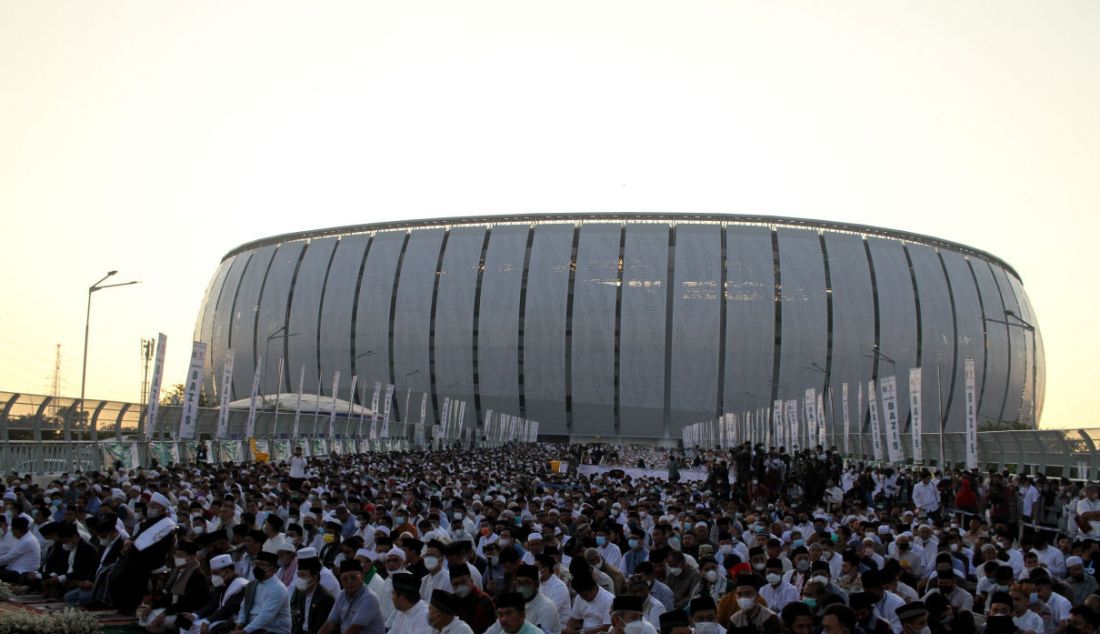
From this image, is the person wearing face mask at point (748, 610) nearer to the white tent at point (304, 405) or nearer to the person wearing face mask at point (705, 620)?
the person wearing face mask at point (705, 620)

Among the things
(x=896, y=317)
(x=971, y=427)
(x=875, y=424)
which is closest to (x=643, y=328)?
(x=896, y=317)

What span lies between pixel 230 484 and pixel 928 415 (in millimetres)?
80531

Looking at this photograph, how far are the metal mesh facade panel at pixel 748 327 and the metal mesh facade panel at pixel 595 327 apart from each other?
885cm

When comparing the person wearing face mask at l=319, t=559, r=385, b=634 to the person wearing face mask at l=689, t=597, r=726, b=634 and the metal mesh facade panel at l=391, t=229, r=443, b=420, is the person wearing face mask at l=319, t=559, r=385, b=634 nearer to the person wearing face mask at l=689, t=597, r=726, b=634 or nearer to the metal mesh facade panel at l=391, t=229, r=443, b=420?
the person wearing face mask at l=689, t=597, r=726, b=634

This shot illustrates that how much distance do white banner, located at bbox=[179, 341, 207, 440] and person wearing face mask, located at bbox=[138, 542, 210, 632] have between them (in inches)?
713

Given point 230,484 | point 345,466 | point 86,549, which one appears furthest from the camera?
point 345,466

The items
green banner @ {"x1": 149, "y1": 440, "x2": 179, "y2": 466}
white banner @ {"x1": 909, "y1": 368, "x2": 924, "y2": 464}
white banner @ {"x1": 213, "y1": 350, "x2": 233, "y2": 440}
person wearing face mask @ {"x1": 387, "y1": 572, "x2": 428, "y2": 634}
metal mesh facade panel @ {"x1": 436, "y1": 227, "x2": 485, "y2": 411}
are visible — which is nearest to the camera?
person wearing face mask @ {"x1": 387, "y1": 572, "x2": 428, "y2": 634}

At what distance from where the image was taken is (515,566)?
9.59 metres

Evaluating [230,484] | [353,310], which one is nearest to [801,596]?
[230,484]

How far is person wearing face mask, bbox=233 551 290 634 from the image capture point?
29.6ft

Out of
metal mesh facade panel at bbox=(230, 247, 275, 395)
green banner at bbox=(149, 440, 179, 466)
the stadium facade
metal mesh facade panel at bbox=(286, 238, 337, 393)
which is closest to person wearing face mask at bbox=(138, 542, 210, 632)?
green banner at bbox=(149, 440, 179, 466)

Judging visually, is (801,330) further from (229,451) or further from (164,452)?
(164,452)

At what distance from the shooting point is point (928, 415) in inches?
3607

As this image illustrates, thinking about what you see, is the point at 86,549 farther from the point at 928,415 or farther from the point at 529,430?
the point at 928,415
